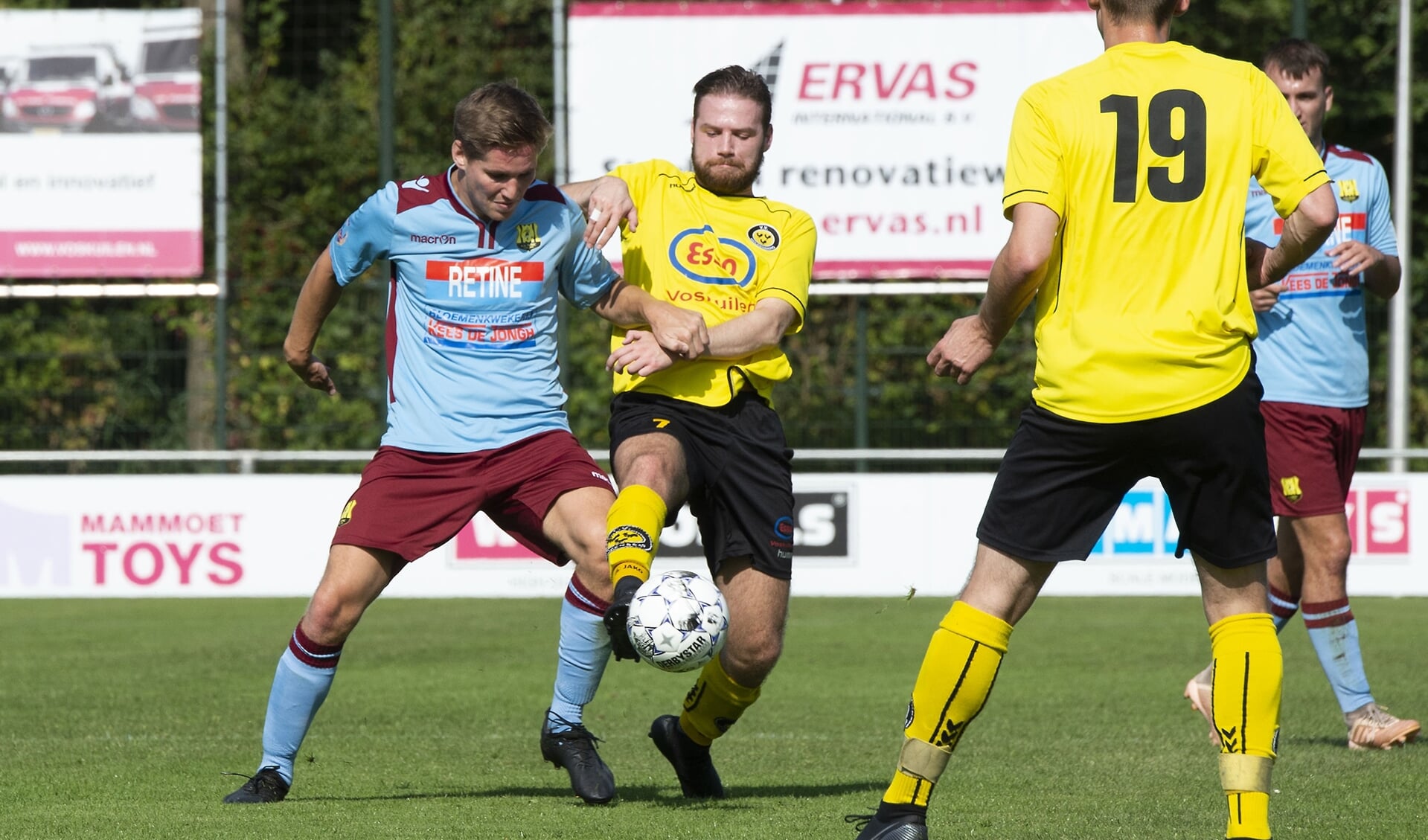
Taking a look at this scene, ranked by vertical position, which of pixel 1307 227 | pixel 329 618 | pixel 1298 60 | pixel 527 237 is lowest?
pixel 329 618

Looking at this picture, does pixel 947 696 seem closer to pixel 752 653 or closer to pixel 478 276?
pixel 752 653

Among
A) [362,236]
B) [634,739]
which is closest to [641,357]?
[362,236]

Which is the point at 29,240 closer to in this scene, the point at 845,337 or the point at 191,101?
the point at 191,101

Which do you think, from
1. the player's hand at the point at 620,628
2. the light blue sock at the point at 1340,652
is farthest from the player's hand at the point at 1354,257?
the player's hand at the point at 620,628

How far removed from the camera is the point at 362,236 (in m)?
5.40

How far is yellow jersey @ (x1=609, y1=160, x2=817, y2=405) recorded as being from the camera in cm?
553

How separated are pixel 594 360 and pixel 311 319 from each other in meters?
9.91

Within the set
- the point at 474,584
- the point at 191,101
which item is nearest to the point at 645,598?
the point at 474,584

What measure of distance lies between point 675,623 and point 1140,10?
6.20 ft

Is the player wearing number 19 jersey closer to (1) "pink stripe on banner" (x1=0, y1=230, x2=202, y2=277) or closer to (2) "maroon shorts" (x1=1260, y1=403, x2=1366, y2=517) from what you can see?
(2) "maroon shorts" (x1=1260, y1=403, x2=1366, y2=517)

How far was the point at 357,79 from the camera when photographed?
69.4 feet

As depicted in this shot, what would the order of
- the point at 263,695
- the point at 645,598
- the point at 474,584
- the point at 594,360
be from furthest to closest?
the point at 594,360 → the point at 474,584 → the point at 263,695 → the point at 645,598

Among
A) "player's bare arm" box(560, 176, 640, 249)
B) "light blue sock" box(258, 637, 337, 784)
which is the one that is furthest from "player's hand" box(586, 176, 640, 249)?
"light blue sock" box(258, 637, 337, 784)

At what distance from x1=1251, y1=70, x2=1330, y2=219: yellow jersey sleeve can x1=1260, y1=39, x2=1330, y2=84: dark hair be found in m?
2.64
